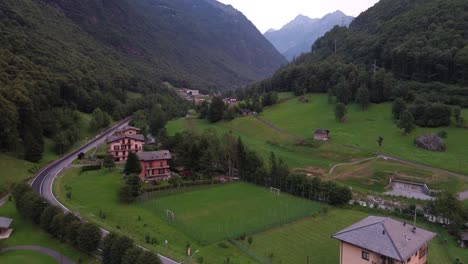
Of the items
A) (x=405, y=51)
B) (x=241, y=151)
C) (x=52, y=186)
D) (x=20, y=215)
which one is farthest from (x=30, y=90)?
(x=405, y=51)

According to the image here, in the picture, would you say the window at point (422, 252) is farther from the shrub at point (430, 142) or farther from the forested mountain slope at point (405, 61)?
the forested mountain slope at point (405, 61)

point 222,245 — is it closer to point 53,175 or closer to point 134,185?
point 134,185

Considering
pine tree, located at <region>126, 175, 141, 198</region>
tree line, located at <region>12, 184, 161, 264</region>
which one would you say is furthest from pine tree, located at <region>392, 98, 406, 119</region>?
tree line, located at <region>12, 184, 161, 264</region>

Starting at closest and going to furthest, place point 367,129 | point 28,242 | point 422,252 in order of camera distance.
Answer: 1. point 422,252
2. point 28,242
3. point 367,129

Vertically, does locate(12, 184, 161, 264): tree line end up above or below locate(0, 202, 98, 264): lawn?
above

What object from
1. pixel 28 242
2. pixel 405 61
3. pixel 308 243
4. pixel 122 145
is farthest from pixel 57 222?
pixel 405 61

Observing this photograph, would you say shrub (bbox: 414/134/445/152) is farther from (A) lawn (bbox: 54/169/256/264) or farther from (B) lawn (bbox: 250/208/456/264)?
(A) lawn (bbox: 54/169/256/264)
